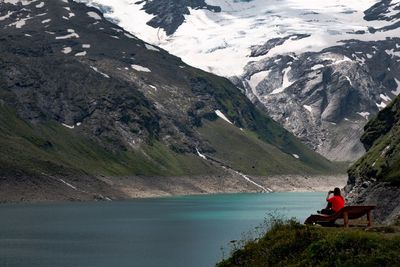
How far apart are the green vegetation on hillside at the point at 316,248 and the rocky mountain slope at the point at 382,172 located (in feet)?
123

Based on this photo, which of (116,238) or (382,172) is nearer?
(116,238)

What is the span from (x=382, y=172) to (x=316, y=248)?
11151cm

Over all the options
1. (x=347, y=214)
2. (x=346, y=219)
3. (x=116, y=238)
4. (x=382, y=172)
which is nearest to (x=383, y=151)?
(x=382, y=172)

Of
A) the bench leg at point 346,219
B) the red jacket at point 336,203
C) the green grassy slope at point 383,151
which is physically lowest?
the green grassy slope at point 383,151

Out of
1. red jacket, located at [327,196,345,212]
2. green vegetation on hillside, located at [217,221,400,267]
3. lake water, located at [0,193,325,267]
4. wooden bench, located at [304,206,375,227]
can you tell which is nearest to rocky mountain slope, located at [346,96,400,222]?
lake water, located at [0,193,325,267]

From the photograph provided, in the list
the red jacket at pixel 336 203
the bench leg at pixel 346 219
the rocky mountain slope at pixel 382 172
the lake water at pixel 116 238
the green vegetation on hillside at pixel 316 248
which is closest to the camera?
the green vegetation on hillside at pixel 316 248

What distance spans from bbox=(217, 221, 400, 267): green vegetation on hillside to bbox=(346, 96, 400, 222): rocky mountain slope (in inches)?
1482

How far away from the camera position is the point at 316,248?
24.6m

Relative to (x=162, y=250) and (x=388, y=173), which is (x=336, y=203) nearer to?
(x=162, y=250)

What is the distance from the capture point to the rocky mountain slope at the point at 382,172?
4225 inches

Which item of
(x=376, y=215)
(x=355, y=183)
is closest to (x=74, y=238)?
(x=376, y=215)

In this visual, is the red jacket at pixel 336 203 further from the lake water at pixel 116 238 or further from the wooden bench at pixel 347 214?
the lake water at pixel 116 238

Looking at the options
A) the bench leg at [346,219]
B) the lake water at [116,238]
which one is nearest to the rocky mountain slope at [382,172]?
the lake water at [116,238]

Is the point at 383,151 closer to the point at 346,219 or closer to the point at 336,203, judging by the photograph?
the point at 336,203
